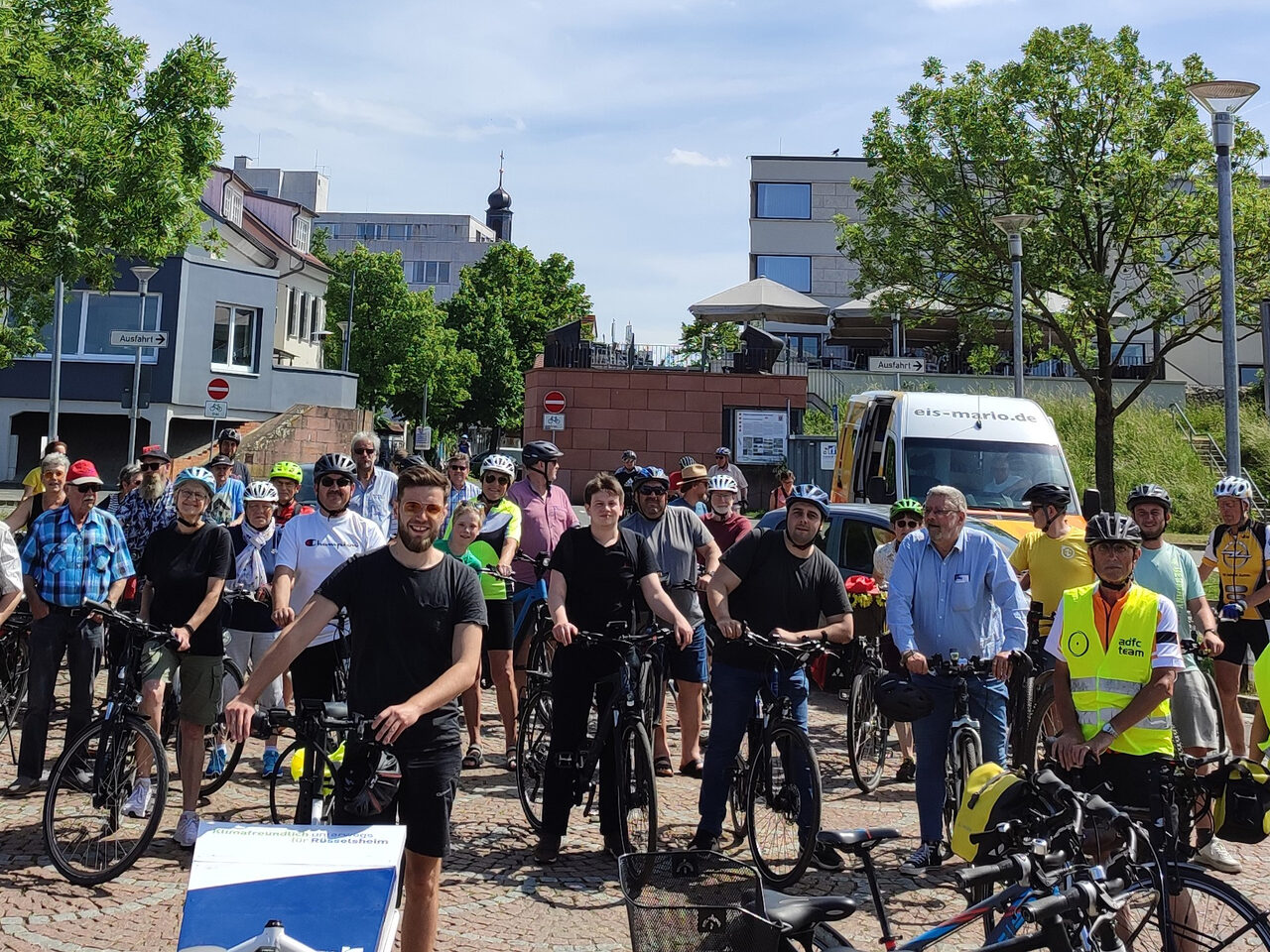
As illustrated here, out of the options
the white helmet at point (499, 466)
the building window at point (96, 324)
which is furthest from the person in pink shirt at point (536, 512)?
the building window at point (96, 324)

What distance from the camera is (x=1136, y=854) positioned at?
12.7 ft

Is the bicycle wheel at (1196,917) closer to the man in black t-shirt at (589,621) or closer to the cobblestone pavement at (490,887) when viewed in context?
the cobblestone pavement at (490,887)

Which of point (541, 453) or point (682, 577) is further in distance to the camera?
point (541, 453)

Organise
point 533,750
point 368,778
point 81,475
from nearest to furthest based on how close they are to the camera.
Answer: point 368,778, point 533,750, point 81,475

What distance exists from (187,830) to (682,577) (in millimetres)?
3585

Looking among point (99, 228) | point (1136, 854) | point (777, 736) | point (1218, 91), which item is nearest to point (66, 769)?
point (777, 736)

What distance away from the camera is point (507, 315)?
64.0m

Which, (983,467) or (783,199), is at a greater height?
(783,199)

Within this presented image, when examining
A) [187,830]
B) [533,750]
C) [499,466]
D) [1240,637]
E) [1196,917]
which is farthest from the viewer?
[499,466]

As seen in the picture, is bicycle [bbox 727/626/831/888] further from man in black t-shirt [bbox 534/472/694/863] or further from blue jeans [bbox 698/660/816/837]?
man in black t-shirt [bbox 534/472/694/863]

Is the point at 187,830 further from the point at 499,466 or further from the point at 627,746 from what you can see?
the point at 499,466

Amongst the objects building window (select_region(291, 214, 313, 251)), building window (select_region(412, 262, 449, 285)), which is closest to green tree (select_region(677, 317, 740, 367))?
building window (select_region(291, 214, 313, 251))

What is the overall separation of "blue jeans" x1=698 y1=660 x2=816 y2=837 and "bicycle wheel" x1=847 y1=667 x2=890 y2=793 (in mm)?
2111

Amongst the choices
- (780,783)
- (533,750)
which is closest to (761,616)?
(780,783)
